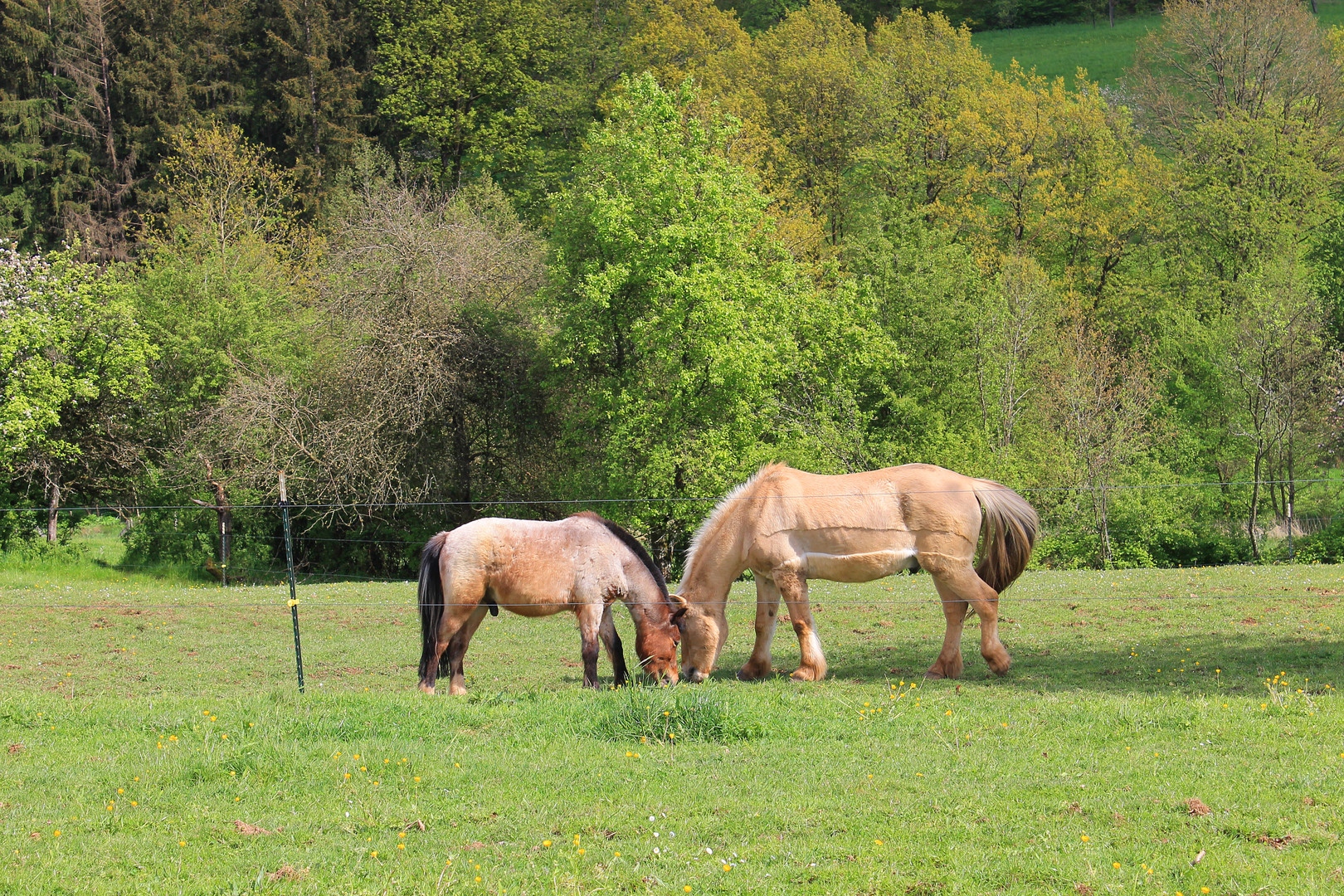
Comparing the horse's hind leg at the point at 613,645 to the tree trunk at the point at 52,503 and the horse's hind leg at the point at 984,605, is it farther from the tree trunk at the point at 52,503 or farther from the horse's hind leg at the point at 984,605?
the tree trunk at the point at 52,503

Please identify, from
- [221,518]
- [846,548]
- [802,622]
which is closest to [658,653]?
[802,622]

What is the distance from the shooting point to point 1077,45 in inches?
2953

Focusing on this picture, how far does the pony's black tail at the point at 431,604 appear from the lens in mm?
11461

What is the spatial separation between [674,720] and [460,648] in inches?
144

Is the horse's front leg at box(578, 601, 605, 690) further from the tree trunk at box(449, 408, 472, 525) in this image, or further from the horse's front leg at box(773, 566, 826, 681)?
the tree trunk at box(449, 408, 472, 525)

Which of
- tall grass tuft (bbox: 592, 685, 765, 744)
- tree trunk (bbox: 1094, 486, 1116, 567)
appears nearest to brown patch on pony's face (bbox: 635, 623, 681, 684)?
tall grass tuft (bbox: 592, 685, 765, 744)

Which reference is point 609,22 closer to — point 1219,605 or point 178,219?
point 178,219

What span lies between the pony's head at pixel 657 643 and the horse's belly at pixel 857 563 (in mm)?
1791

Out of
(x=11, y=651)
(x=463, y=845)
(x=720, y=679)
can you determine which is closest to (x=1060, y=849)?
(x=463, y=845)

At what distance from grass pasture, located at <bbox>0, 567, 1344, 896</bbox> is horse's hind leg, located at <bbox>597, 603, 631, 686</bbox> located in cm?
63

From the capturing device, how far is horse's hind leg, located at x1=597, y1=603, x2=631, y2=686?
11461 millimetres

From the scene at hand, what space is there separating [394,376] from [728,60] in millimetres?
27724

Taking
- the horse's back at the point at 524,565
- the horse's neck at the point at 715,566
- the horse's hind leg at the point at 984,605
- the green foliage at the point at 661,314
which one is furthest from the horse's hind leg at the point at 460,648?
the green foliage at the point at 661,314

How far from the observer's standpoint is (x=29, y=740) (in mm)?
9086
